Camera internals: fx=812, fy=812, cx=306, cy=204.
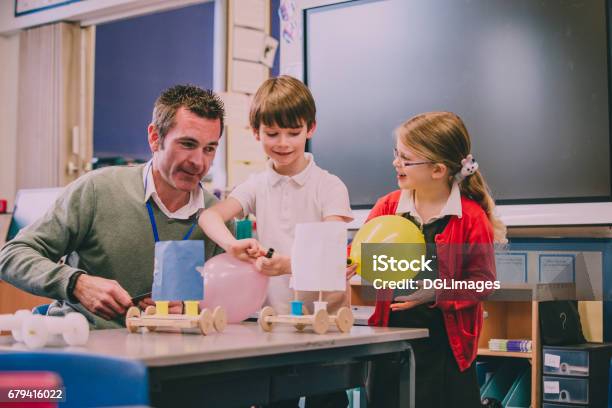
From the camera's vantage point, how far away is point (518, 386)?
3.47 m

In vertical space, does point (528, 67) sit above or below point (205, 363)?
above

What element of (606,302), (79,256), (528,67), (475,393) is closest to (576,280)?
(606,302)

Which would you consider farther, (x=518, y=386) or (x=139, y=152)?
(x=139, y=152)

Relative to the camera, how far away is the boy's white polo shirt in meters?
2.33

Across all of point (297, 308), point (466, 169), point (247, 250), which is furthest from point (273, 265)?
point (466, 169)

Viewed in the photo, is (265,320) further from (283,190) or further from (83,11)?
(83,11)

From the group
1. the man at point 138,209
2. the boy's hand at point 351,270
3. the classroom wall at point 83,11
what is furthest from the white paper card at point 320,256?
the classroom wall at point 83,11

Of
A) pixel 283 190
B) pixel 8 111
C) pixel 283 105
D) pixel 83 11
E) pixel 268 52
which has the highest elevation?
pixel 83 11

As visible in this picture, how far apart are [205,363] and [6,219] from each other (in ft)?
14.6

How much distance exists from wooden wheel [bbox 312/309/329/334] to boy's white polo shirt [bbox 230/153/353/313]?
0.43 meters

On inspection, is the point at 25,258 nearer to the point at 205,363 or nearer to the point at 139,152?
the point at 205,363

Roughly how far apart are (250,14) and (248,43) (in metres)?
0.18

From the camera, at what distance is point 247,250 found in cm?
211

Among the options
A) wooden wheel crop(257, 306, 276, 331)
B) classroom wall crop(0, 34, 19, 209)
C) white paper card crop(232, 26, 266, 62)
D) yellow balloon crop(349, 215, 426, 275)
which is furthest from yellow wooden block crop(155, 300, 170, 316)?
classroom wall crop(0, 34, 19, 209)
